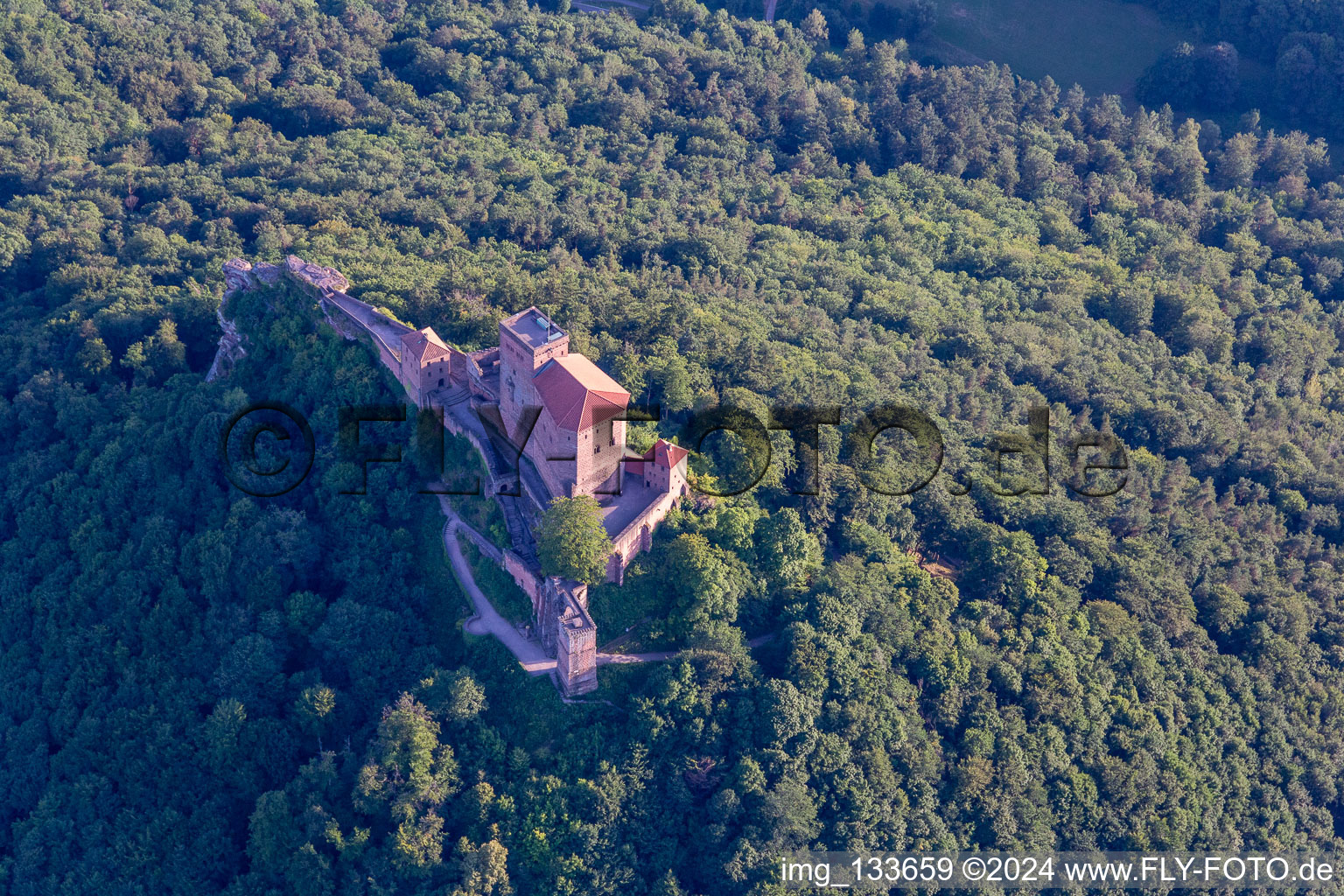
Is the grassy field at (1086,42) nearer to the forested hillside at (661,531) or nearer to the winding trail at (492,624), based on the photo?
the forested hillside at (661,531)

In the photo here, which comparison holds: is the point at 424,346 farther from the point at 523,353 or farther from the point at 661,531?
the point at 661,531

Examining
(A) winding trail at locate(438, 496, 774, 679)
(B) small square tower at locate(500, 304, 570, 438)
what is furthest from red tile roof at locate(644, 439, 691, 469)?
(A) winding trail at locate(438, 496, 774, 679)

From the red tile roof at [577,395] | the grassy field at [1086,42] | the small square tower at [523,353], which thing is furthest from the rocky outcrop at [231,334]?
the grassy field at [1086,42]

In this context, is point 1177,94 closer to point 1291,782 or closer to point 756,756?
point 1291,782

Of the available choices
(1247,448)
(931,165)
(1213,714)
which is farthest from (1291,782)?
(931,165)

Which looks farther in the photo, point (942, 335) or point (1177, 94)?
point (1177, 94)
